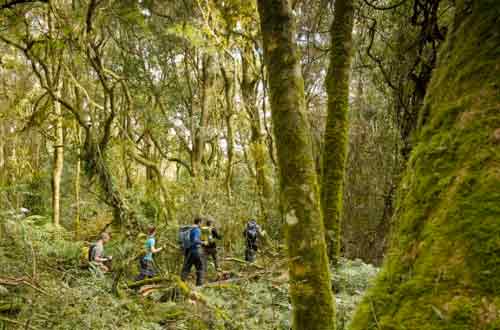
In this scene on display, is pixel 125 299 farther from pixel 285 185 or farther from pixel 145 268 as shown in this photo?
pixel 285 185

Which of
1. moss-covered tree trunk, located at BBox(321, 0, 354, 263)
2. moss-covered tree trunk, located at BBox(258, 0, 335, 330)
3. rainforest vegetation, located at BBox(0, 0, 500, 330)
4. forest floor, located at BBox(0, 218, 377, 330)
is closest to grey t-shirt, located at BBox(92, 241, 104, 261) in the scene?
rainforest vegetation, located at BBox(0, 0, 500, 330)

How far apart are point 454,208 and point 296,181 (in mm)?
1920

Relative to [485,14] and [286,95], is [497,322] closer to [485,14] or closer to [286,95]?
[485,14]

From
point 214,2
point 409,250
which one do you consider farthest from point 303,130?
point 214,2

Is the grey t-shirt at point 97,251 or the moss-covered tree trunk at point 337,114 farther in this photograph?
the grey t-shirt at point 97,251

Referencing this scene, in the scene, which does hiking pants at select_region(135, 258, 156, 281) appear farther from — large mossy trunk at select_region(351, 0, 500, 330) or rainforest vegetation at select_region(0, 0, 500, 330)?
large mossy trunk at select_region(351, 0, 500, 330)

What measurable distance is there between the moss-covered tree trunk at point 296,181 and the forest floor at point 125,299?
267mm

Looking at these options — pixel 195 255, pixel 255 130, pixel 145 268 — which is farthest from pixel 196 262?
pixel 255 130

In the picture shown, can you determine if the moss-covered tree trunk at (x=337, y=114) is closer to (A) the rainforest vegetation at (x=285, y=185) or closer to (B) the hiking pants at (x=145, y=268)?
(A) the rainforest vegetation at (x=285, y=185)

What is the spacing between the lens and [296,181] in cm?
314

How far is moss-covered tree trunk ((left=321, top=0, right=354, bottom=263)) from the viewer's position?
646cm

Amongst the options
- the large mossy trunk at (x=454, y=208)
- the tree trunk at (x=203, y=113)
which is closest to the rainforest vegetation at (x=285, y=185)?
the large mossy trunk at (x=454, y=208)

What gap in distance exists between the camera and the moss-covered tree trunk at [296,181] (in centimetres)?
313

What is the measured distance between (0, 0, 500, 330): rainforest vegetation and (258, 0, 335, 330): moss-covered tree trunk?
0.04 ft
